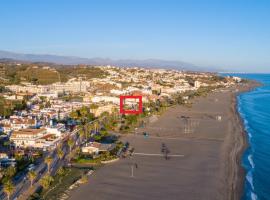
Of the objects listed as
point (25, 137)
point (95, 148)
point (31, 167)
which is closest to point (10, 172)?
point (31, 167)

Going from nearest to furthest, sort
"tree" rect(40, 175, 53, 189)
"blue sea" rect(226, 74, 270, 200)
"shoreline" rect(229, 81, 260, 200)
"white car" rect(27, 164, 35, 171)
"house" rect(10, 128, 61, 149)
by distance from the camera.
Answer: "tree" rect(40, 175, 53, 189), "shoreline" rect(229, 81, 260, 200), "blue sea" rect(226, 74, 270, 200), "white car" rect(27, 164, 35, 171), "house" rect(10, 128, 61, 149)

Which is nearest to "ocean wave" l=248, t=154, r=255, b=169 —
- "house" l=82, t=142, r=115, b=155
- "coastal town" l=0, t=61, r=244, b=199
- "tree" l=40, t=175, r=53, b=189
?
"coastal town" l=0, t=61, r=244, b=199

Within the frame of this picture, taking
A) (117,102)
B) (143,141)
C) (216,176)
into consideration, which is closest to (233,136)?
(143,141)

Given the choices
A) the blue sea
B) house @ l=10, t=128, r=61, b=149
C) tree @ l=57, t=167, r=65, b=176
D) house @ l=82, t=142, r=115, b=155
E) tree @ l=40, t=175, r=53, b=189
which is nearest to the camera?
tree @ l=40, t=175, r=53, b=189

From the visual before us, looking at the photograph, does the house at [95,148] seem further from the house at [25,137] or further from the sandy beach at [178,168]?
the house at [25,137]

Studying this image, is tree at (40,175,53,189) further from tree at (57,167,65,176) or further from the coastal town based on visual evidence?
tree at (57,167,65,176)

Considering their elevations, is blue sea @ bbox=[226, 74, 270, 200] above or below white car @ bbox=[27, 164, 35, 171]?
below

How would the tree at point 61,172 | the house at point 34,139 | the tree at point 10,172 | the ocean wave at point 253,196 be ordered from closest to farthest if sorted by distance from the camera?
the ocean wave at point 253,196, the tree at point 10,172, the tree at point 61,172, the house at point 34,139

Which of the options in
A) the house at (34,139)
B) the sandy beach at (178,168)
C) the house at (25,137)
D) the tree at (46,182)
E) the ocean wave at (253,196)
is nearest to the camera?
the tree at (46,182)

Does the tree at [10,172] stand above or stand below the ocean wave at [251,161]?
above

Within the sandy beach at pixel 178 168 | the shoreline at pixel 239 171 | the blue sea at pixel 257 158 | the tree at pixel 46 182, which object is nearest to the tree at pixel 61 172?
the sandy beach at pixel 178 168

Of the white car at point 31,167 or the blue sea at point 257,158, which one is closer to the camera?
the blue sea at point 257,158
